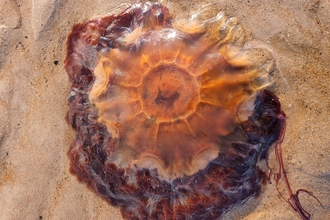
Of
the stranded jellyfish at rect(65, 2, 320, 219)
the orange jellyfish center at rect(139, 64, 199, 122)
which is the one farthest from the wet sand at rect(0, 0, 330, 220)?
the orange jellyfish center at rect(139, 64, 199, 122)

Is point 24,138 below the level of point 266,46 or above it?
below

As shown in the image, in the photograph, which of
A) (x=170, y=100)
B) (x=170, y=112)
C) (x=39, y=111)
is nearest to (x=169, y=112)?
(x=170, y=112)

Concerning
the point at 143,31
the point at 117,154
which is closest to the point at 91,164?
the point at 117,154

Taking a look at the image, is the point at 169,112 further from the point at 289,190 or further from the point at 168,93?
the point at 289,190

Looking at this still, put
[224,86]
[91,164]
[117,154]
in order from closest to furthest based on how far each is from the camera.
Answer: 1. [224,86]
2. [117,154]
3. [91,164]

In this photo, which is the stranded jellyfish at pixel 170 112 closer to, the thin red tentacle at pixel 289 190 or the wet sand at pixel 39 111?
the thin red tentacle at pixel 289 190

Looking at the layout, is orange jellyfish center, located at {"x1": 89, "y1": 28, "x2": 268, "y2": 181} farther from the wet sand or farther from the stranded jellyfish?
the wet sand

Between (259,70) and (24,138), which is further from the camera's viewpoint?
(24,138)

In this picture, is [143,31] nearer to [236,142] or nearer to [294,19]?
[236,142]
